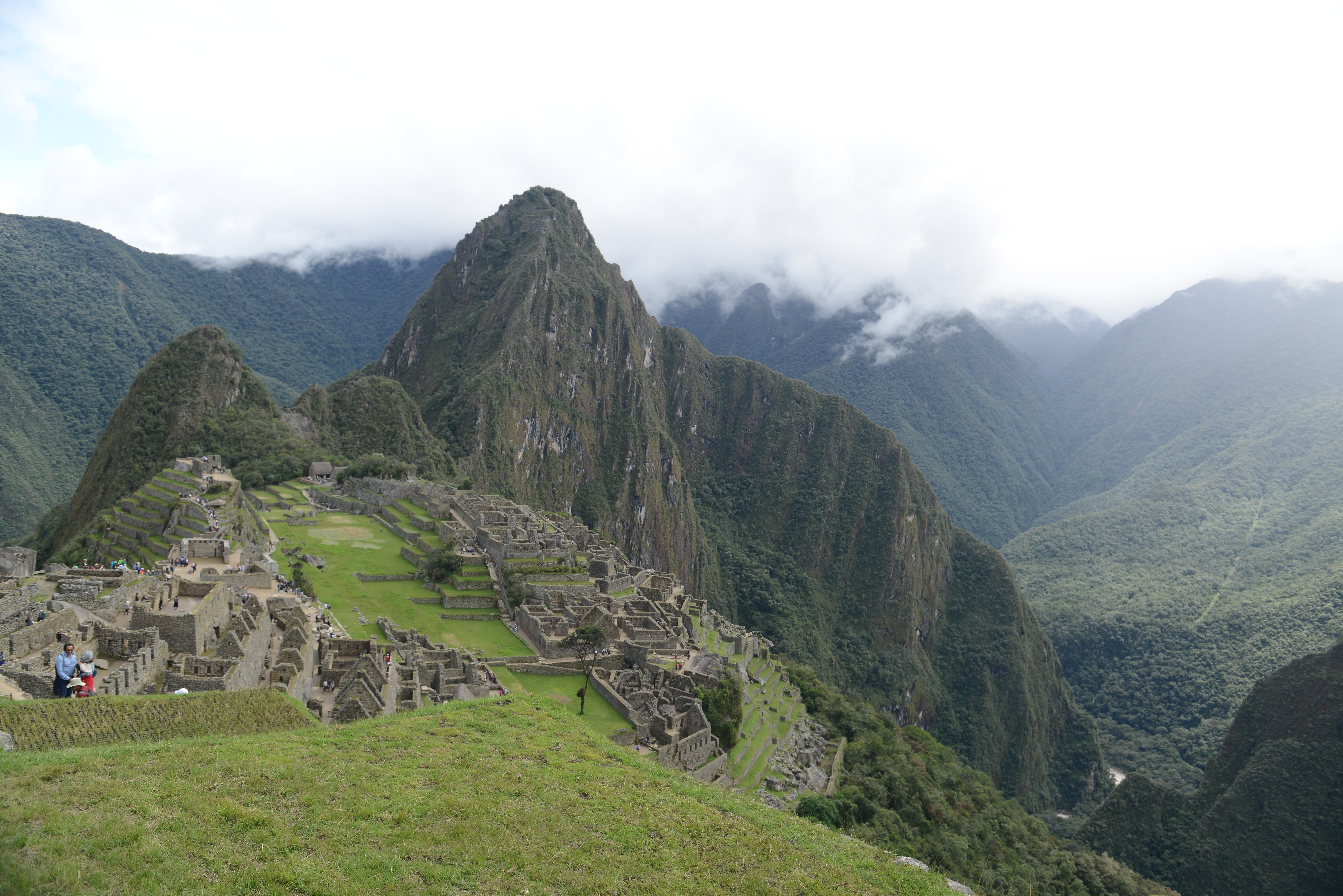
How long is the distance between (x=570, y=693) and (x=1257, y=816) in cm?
7396

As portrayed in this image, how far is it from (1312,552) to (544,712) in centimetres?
17154

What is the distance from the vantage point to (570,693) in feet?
112

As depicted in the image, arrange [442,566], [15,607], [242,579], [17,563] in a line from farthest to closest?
[442,566]
[17,563]
[242,579]
[15,607]

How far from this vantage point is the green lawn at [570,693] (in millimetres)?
30781

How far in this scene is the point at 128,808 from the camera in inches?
A: 422

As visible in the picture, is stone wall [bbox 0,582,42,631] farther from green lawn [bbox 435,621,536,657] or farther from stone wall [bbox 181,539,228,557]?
green lawn [bbox 435,621,536,657]

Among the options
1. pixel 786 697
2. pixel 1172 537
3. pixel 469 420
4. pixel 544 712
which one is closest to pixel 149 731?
pixel 544 712

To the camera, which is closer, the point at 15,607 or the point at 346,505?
the point at 15,607

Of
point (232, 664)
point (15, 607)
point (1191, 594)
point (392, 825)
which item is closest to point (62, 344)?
point (15, 607)

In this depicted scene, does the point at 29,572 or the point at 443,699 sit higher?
the point at 29,572

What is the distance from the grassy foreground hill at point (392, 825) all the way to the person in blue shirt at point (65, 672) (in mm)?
3596

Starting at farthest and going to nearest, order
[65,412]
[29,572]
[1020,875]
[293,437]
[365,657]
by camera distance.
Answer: [65,412] → [293,437] → [1020,875] → [29,572] → [365,657]

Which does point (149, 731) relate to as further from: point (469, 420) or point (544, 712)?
point (469, 420)

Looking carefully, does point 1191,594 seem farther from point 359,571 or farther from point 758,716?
point 359,571
